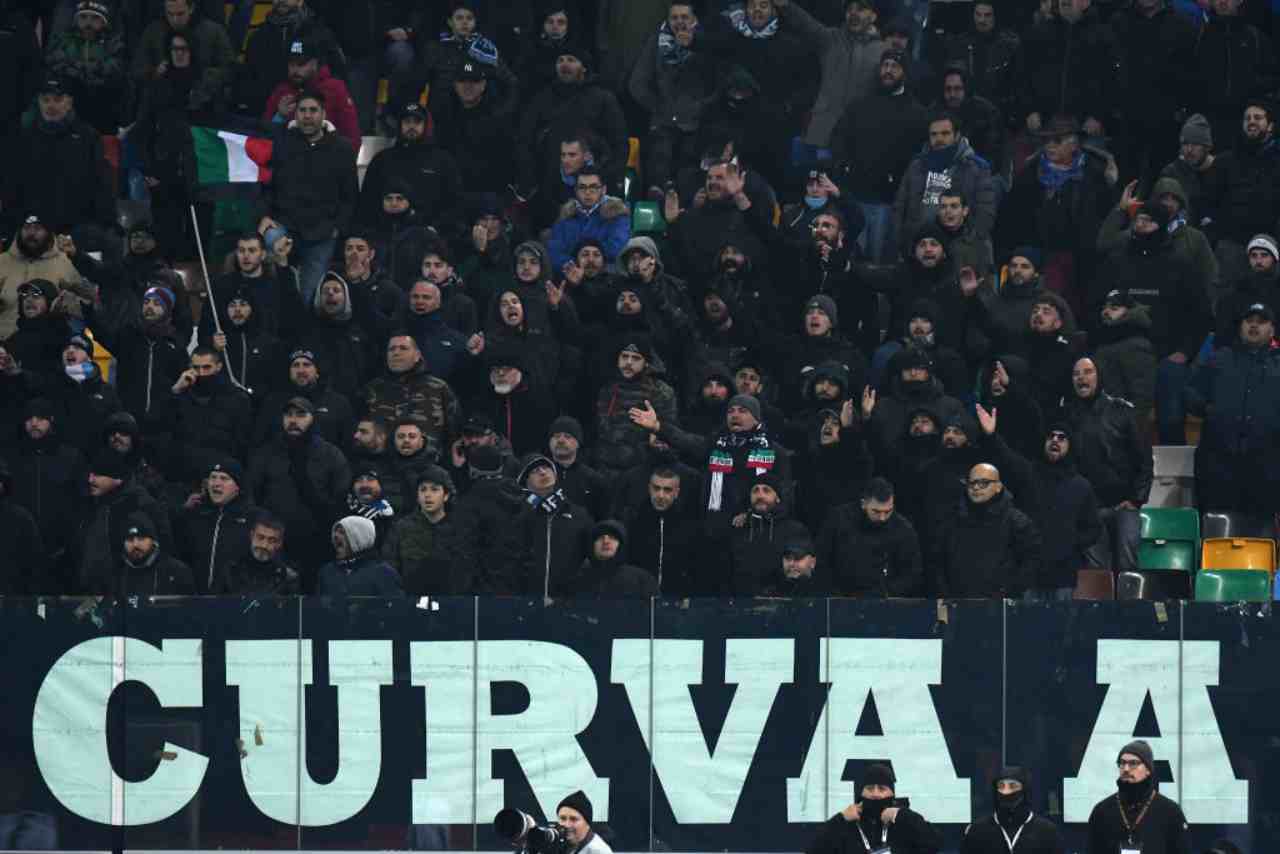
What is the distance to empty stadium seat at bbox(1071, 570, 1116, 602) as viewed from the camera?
21.3 metres

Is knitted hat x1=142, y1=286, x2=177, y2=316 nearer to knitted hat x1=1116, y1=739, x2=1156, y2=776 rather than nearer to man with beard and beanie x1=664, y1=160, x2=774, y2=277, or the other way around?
man with beard and beanie x1=664, y1=160, x2=774, y2=277

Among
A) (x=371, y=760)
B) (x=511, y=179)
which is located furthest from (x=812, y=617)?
(x=511, y=179)

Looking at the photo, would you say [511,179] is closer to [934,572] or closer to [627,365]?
[627,365]

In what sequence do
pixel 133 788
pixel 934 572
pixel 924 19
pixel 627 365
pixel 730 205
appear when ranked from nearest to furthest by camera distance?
1. pixel 133 788
2. pixel 934 572
3. pixel 627 365
4. pixel 730 205
5. pixel 924 19

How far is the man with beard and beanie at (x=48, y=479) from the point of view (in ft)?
69.7

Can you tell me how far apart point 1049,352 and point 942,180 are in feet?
6.95

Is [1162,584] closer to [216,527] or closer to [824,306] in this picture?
[824,306]

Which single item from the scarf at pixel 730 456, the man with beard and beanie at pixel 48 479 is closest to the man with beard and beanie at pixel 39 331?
the man with beard and beanie at pixel 48 479

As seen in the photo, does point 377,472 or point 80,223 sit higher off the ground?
point 80,223

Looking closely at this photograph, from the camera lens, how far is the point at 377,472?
2075 centimetres

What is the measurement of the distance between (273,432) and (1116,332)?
20.3 ft

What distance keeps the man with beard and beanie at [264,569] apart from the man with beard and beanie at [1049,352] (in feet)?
18.7

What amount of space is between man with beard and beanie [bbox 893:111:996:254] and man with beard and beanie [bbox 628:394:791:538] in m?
3.30

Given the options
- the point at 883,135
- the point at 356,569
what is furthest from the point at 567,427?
the point at 883,135
